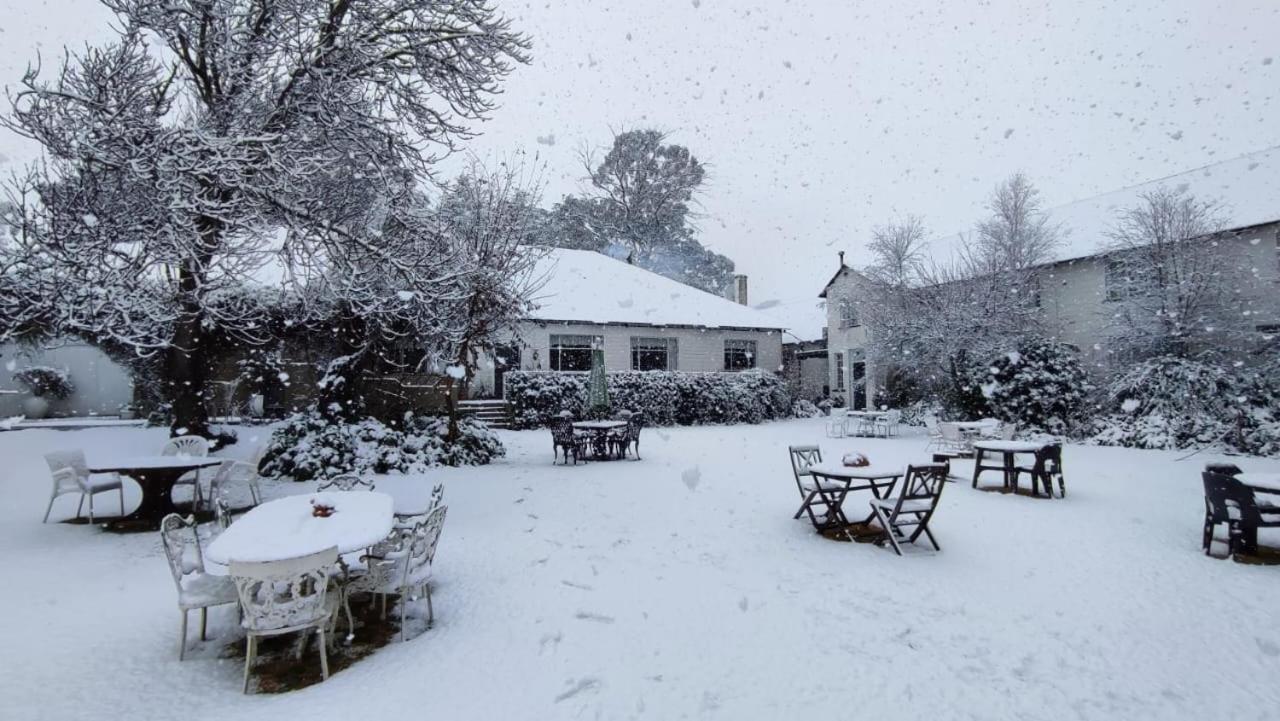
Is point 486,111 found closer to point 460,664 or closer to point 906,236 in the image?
point 460,664

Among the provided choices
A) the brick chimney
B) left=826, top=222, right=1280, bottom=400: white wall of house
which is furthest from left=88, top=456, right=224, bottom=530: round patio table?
the brick chimney

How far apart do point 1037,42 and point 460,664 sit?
51.8 ft

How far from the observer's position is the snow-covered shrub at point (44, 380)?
62.1ft

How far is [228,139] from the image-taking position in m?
6.28

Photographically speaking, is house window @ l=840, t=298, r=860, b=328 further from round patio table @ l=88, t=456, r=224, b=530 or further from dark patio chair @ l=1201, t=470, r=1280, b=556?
round patio table @ l=88, t=456, r=224, b=530

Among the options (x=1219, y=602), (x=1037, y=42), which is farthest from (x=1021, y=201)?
(x=1219, y=602)

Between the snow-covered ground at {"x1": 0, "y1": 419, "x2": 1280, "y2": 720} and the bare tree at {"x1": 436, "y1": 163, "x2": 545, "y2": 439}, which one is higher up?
the bare tree at {"x1": 436, "y1": 163, "x2": 545, "y2": 439}

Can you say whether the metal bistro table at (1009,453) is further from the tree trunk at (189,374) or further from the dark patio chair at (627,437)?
the tree trunk at (189,374)

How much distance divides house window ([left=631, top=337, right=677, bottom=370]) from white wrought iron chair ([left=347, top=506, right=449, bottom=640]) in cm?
1866

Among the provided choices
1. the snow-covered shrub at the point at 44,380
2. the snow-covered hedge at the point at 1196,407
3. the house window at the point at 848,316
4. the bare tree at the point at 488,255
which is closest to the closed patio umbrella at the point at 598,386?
the bare tree at the point at 488,255

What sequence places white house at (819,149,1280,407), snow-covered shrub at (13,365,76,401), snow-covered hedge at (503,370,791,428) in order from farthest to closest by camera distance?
snow-covered hedge at (503,370,791,428), snow-covered shrub at (13,365,76,401), white house at (819,149,1280,407)

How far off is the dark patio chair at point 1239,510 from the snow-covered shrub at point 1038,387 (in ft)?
36.7

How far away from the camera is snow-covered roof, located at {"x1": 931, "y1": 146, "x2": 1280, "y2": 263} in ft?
54.4

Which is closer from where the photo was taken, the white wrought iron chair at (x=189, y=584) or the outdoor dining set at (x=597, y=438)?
the white wrought iron chair at (x=189, y=584)
